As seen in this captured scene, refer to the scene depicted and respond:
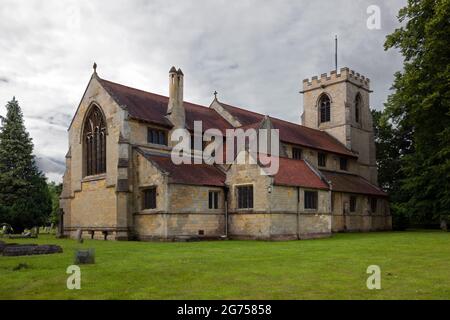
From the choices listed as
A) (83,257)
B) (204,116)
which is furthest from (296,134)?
(83,257)

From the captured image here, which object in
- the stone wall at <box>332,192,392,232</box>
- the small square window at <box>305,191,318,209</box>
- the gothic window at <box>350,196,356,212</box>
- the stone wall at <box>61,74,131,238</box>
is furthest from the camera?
the gothic window at <box>350,196,356,212</box>

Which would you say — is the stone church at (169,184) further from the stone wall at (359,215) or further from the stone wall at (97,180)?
the stone wall at (359,215)

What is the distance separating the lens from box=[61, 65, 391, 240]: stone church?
31.3 meters

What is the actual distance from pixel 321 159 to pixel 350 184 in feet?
13.0

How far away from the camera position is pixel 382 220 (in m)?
49.8

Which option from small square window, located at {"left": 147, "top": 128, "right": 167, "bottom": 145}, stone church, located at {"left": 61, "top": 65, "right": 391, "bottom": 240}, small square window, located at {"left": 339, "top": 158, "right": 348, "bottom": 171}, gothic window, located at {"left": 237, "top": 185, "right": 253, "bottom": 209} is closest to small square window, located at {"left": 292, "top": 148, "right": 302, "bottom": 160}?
stone church, located at {"left": 61, "top": 65, "right": 391, "bottom": 240}

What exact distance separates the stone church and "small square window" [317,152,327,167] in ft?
9.52

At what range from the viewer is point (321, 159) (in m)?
47.5

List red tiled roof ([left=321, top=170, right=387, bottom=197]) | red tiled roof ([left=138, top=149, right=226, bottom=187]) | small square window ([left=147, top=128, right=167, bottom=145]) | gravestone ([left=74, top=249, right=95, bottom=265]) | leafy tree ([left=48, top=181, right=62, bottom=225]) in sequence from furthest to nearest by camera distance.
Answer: leafy tree ([left=48, top=181, right=62, bottom=225]), red tiled roof ([left=321, top=170, right=387, bottom=197]), small square window ([left=147, top=128, right=167, bottom=145]), red tiled roof ([left=138, top=149, right=226, bottom=187]), gravestone ([left=74, top=249, right=95, bottom=265])

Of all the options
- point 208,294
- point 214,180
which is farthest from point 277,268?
point 214,180

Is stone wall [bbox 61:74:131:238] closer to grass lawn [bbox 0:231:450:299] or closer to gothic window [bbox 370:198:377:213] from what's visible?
grass lawn [bbox 0:231:450:299]

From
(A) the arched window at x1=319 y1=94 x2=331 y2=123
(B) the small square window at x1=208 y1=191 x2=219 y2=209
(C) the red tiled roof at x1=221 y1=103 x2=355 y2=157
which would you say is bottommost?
(B) the small square window at x1=208 y1=191 x2=219 y2=209

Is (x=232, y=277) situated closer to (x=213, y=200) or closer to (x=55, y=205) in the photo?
(x=213, y=200)
